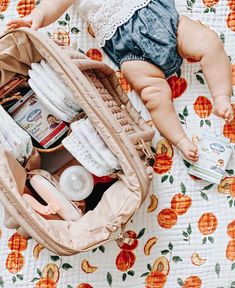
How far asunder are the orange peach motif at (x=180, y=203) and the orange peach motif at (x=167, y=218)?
0.4 inches

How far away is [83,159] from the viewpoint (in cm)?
120

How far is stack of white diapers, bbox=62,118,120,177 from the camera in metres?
1.18

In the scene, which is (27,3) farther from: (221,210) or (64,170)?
(221,210)

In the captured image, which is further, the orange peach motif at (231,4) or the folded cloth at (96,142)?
the orange peach motif at (231,4)

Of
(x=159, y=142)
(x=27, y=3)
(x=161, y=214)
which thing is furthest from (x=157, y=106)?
(x=27, y=3)

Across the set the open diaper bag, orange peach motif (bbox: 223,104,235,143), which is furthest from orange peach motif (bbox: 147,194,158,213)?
orange peach motif (bbox: 223,104,235,143)

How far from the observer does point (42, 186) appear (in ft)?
4.03

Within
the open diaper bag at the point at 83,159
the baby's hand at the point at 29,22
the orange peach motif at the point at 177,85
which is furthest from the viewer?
the orange peach motif at the point at 177,85

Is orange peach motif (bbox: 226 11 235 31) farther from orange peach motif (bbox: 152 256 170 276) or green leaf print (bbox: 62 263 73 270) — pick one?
green leaf print (bbox: 62 263 73 270)

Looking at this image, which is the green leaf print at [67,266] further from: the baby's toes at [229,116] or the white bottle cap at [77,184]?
the baby's toes at [229,116]

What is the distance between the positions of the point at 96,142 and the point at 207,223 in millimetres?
329

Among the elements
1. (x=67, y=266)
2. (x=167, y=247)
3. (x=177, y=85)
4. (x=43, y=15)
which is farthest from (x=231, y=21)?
(x=67, y=266)

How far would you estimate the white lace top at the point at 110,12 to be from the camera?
4.23 feet

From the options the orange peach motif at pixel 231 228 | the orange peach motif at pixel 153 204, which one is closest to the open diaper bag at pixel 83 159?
the orange peach motif at pixel 153 204
